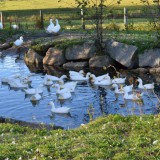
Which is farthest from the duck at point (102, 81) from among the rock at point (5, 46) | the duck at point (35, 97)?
the rock at point (5, 46)

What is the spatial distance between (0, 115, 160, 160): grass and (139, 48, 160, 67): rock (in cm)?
1015

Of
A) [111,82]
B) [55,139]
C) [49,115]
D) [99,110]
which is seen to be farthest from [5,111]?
[55,139]

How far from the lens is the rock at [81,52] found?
21.3m

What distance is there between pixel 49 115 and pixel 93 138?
5.52 m

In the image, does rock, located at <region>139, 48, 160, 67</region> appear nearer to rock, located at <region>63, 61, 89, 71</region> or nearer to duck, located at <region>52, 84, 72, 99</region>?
rock, located at <region>63, 61, 89, 71</region>

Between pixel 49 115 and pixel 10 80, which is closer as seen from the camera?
pixel 49 115

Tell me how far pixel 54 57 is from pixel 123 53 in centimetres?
356

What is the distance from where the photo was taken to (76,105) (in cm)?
1442

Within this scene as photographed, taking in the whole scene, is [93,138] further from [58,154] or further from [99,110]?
[99,110]

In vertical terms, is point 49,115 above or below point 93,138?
below

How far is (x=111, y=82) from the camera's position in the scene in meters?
17.0

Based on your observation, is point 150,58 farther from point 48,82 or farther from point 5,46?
point 5,46

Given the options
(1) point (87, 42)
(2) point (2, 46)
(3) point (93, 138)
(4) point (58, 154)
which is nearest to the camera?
(4) point (58, 154)

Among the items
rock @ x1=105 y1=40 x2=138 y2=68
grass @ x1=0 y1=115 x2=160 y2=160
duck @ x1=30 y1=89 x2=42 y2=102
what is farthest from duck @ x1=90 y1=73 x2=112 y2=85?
grass @ x1=0 y1=115 x2=160 y2=160
